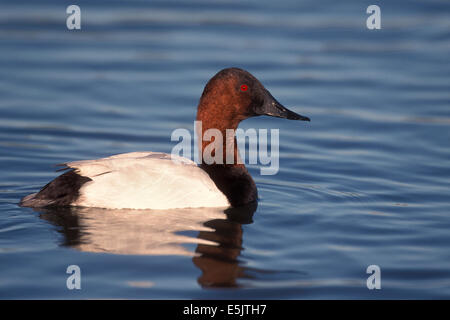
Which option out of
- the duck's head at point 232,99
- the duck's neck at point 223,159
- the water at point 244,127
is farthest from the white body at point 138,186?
the duck's head at point 232,99

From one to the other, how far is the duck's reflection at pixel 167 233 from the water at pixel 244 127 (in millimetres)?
19

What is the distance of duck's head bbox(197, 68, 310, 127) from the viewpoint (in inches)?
284

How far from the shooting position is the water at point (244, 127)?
5.65 m

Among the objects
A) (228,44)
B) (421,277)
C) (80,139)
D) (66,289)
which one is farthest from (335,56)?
(66,289)

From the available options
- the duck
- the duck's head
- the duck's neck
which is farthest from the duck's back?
the duck's head

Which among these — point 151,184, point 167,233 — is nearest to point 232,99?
point 151,184

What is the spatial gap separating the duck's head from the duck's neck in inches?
1.8

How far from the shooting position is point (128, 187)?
6.77 meters

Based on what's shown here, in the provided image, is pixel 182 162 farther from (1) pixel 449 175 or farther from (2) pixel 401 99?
(2) pixel 401 99

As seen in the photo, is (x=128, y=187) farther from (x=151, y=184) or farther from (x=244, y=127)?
(x=244, y=127)

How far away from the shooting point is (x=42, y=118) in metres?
9.77

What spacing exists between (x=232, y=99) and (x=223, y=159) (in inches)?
23.1

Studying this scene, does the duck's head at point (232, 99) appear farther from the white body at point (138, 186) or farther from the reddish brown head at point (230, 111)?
the white body at point (138, 186)

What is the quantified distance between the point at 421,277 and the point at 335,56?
279 inches
